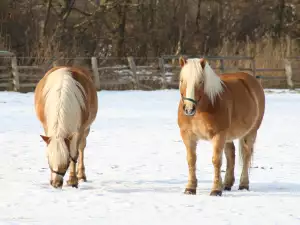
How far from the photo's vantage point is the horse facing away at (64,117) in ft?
21.7

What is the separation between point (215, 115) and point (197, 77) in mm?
467

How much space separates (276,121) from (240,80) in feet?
24.2

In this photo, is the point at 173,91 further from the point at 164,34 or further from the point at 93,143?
the point at 93,143

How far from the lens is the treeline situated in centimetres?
2620

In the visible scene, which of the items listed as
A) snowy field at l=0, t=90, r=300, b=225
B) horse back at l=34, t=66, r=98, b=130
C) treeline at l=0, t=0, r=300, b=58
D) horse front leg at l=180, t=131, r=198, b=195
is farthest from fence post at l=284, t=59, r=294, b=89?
horse front leg at l=180, t=131, r=198, b=195

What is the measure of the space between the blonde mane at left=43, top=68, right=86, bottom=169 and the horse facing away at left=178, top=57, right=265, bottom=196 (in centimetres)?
109

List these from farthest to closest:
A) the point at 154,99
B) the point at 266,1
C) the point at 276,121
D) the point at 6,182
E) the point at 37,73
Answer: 1. the point at 266,1
2. the point at 37,73
3. the point at 154,99
4. the point at 276,121
5. the point at 6,182

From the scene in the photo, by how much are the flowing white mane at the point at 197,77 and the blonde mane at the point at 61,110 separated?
1213 millimetres

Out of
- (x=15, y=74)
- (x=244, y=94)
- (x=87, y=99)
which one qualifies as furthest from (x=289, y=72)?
(x=87, y=99)

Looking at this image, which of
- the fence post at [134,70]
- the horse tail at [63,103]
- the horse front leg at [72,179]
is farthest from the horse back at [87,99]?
the fence post at [134,70]

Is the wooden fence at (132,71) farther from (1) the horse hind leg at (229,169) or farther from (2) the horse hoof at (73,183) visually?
(1) the horse hind leg at (229,169)

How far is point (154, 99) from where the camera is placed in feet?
67.5

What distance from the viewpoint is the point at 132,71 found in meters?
24.8

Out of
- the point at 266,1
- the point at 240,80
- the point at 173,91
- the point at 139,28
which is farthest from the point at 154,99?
the point at 266,1
